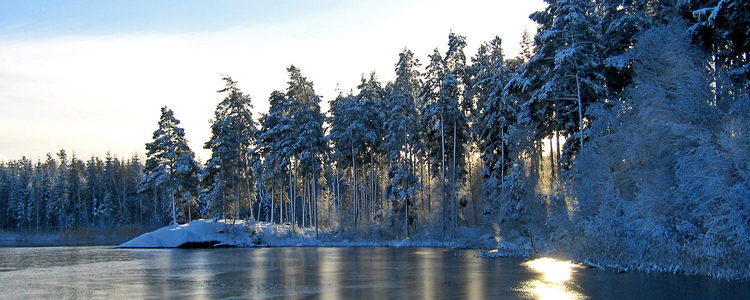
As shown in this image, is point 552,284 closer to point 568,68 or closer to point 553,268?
point 553,268

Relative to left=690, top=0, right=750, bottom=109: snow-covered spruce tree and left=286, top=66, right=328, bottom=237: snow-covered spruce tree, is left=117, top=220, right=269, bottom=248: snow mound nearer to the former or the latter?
left=286, top=66, right=328, bottom=237: snow-covered spruce tree

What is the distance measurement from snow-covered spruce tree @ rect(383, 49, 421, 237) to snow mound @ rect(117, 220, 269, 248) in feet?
48.2

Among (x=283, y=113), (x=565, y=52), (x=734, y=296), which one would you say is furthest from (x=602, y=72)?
(x=283, y=113)

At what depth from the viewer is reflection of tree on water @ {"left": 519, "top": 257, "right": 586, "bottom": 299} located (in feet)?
52.7

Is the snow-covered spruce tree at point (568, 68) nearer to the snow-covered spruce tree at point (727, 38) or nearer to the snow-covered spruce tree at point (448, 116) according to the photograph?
the snow-covered spruce tree at point (727, 38)

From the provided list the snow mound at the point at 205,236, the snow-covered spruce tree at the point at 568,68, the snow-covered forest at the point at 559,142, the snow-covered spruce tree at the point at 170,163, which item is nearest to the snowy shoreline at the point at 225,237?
the snow mound at the point at 205,236

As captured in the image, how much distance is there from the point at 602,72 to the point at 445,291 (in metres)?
20.6

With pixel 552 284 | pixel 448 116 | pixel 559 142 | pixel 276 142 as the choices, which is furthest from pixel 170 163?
pixel 552 284

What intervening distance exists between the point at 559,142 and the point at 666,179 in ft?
60.1

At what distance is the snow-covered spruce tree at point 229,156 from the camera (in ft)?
180

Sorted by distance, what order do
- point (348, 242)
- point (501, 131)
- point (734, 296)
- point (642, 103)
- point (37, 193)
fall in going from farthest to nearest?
point (37, 193), point (348, 242), point (501, 131), point (642, 103), point (734, 296)

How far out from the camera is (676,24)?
24.1 meters

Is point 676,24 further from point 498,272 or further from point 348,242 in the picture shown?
point 348,242

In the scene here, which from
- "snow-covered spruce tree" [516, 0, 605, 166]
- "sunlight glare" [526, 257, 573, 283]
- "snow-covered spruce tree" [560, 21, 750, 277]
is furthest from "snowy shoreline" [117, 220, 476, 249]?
"snow-covered spruce tree" [560, 21, 750, 277]
